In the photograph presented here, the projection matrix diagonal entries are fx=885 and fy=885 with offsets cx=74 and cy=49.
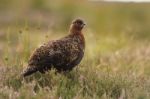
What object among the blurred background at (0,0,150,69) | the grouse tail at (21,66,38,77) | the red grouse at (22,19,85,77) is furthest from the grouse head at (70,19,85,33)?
the blurred background at (0,0,150,69)

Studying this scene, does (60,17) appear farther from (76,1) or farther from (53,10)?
(76,1)

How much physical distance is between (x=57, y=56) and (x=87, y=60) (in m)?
1.42

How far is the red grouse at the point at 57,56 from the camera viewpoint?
10.4 m

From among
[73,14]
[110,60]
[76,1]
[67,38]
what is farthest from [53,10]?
[67,38]

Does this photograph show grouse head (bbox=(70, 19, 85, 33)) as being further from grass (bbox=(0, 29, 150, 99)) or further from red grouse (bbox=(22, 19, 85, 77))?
grass (bbox=(0, 29, 150, 99))

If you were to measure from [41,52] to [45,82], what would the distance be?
41 centimetres

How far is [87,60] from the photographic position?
1183 cm

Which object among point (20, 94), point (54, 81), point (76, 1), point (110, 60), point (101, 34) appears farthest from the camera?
point (76, 1)

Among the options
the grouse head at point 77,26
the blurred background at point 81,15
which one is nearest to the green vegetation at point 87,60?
the blurred background at point 81,15

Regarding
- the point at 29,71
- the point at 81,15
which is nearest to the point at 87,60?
the point at 29,71

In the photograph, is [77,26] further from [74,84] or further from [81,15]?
[81,15]

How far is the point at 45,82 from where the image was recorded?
1024 centimetres

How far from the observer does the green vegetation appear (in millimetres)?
9719

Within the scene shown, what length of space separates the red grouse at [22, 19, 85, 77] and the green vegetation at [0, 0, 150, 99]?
12 centimetres
